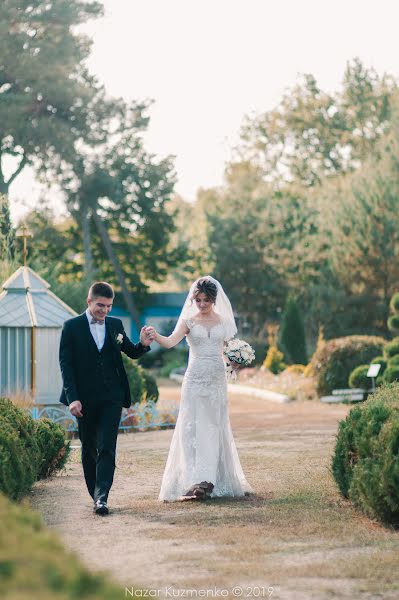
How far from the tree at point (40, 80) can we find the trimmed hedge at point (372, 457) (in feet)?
101

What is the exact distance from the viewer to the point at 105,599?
94.0 inches

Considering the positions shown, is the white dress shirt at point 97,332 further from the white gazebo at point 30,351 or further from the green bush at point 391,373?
the green bush at point 391,373

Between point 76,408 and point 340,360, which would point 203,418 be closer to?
point 76,408

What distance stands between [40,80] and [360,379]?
68.9 ft

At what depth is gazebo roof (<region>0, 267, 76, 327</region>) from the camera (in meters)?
16.9

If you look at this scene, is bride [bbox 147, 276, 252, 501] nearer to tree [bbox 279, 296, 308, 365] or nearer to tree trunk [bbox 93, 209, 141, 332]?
tree [bbox 279, 296, 308, 365]

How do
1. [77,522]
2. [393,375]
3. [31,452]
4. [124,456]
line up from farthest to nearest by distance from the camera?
[393,375] → [124,456] → [31,452] → [77,522]

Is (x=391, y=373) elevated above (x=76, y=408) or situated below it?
below

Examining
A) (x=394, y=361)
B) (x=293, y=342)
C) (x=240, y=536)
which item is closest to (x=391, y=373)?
(x=394, y=361)

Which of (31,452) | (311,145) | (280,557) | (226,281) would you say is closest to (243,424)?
(31,452)

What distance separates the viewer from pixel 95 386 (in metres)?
8.47

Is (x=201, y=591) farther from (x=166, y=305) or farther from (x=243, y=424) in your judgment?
(x=166, y=305)

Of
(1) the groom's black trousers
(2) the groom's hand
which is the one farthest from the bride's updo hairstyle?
(2) the groom's hand

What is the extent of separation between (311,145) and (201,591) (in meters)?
56.5
